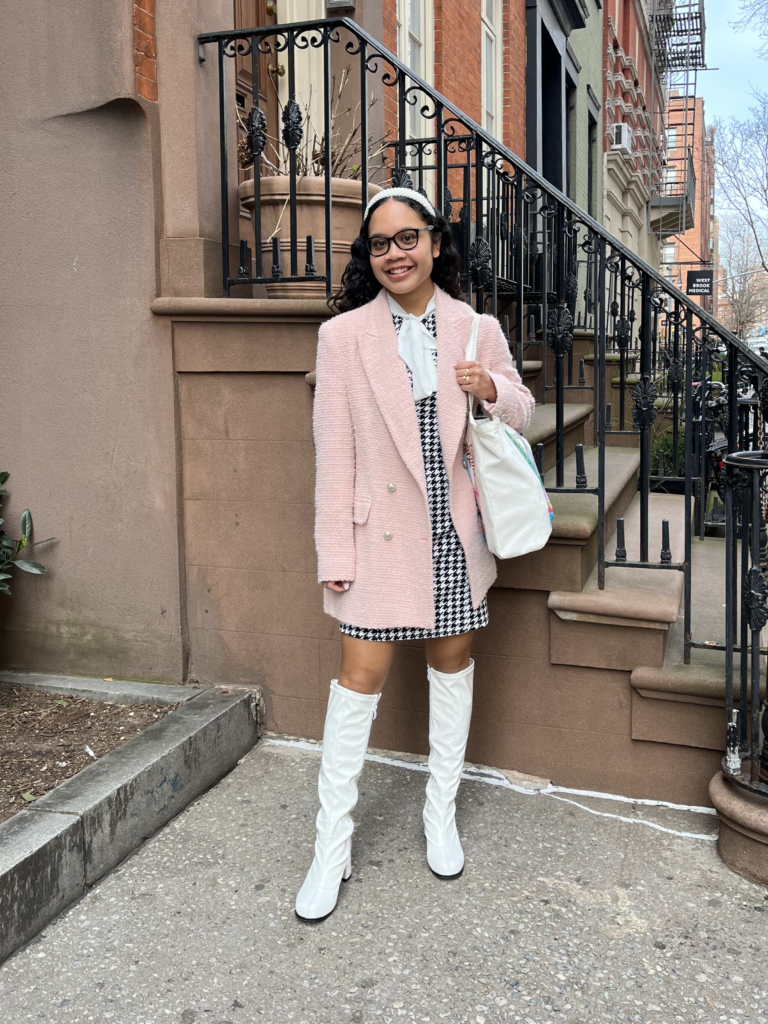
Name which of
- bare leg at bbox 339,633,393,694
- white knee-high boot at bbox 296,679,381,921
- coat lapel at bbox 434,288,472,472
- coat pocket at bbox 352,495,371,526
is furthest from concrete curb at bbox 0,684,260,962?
coat lapel at bbox 434,288,472,472

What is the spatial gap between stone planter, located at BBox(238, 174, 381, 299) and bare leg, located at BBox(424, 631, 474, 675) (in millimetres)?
1753

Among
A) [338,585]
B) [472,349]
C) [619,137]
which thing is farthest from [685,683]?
[619,137]

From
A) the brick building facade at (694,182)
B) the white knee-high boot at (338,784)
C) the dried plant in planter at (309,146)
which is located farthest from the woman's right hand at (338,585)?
the brick building facade at (694,182)

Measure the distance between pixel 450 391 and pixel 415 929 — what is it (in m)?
1.56

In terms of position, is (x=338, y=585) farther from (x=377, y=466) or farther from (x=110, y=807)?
(x=110, y=807)

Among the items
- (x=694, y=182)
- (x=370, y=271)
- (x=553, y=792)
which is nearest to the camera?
(x=370, y=271)

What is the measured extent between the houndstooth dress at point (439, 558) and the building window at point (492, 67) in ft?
22.8

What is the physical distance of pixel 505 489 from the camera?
9.34 feet

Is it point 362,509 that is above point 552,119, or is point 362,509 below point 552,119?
below

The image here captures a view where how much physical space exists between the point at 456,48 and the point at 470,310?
5.68 meters

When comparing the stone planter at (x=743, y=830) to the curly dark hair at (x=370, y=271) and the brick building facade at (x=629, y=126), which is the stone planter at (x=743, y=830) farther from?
the brick building facade at (x=629, y=126)

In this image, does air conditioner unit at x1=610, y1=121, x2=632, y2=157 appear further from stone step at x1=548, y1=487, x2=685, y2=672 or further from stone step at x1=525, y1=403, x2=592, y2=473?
stone step at x1=548, y1=487, x2=685, y2=672

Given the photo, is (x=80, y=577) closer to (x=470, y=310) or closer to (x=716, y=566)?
(x=470, y=310)

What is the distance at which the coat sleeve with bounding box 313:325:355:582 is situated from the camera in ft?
9.33
